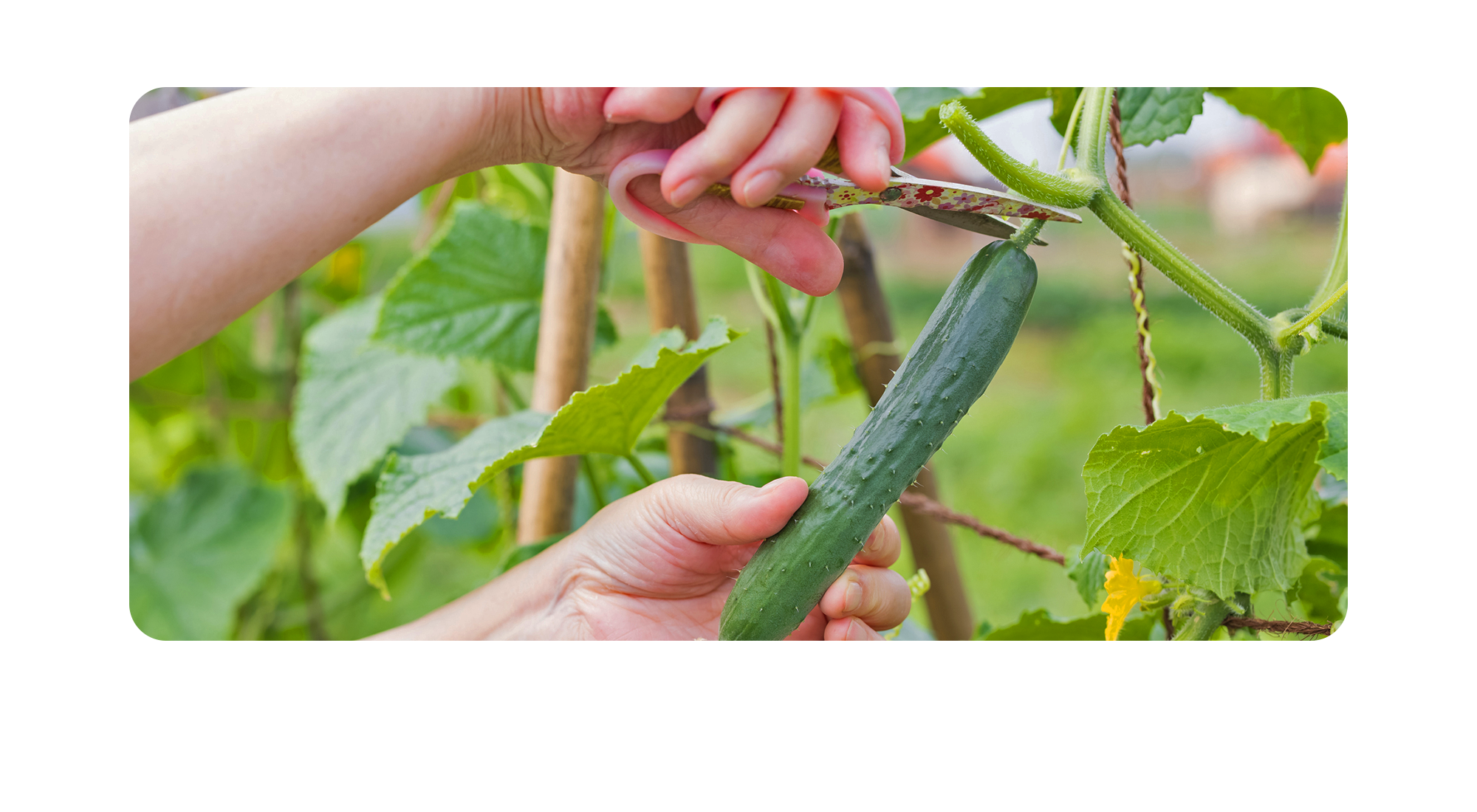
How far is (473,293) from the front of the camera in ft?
3.56

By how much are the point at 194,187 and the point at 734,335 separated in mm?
372

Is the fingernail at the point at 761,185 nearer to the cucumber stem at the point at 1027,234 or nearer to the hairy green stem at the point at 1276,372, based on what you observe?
the cucumber stem at the point at 1027,234

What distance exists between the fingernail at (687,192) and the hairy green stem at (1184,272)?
24cm

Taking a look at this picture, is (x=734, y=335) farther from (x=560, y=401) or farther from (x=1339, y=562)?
(x=1339, y=562)

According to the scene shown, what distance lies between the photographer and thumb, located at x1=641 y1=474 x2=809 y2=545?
60 centimetres

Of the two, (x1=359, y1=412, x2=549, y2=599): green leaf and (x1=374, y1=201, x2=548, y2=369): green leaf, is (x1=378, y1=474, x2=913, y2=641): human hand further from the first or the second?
(x1=374, y1=201, x2=548, y2=369): green leaf

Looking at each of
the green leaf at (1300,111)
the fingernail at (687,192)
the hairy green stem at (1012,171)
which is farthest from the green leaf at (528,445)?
the green leaf at (1300,111)

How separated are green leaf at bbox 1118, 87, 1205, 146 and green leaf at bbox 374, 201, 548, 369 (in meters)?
0.62

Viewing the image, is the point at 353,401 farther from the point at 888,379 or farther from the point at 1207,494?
the point at 1207,494

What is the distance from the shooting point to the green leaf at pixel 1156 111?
0.77 meters

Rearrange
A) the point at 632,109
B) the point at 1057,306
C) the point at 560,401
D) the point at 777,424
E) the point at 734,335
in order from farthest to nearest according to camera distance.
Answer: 1. the point at 1057,306
2. the point at 777,424
3. the point at 560,401
4. the point at 734,335
5. the point at 632,109

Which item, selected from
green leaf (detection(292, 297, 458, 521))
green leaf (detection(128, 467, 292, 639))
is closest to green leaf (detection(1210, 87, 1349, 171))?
green leaf (detection(292, 297, 458, 521))
